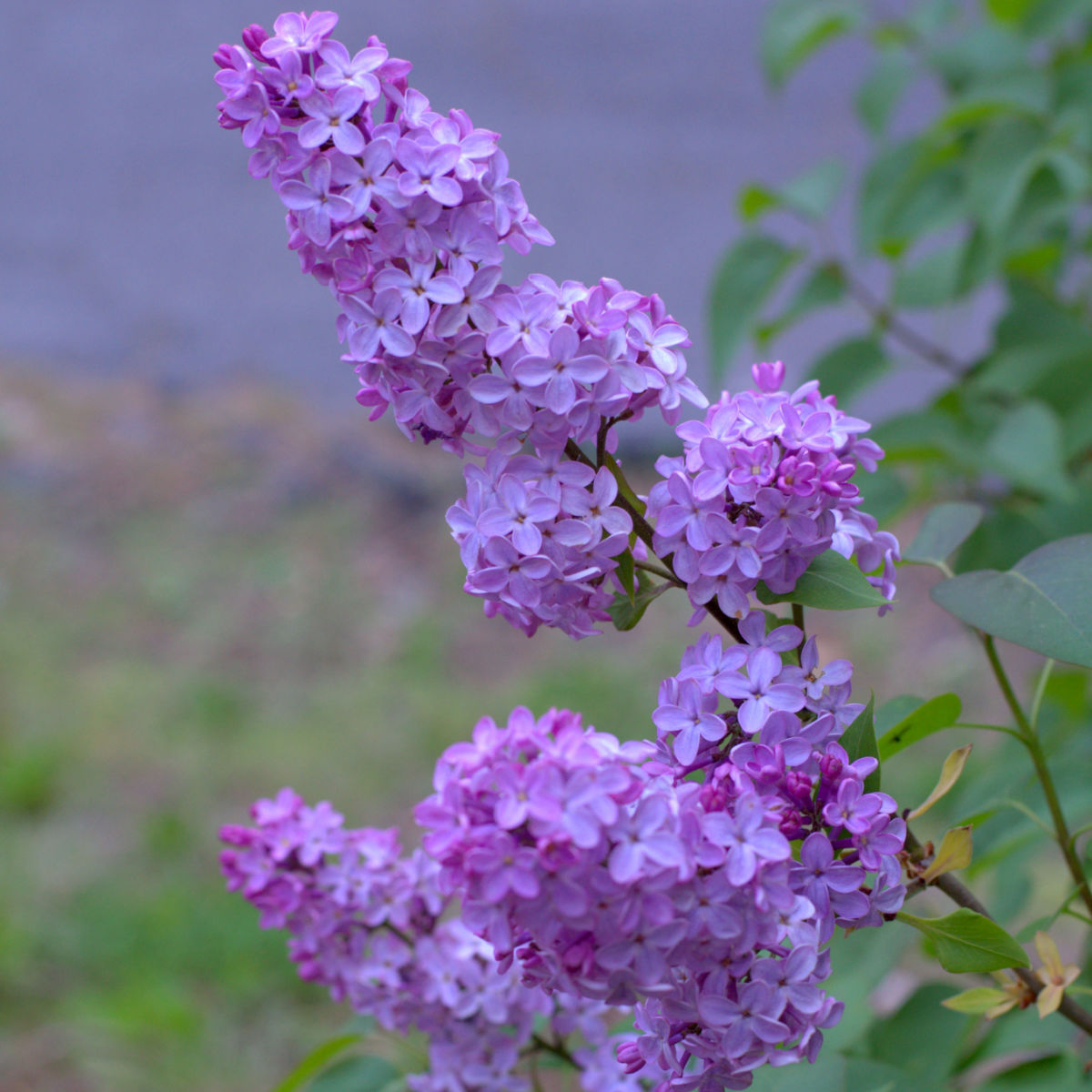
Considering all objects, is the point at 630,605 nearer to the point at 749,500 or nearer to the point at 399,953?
the point at 749,500

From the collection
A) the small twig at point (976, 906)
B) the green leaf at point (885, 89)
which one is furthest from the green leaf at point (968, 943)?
the green leaf at point (885, 89)

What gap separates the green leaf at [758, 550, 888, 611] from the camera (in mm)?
480

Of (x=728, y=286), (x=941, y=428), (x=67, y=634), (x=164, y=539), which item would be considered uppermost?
(x=164, y=539)

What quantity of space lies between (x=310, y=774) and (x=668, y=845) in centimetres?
213

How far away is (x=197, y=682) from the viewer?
2830mm

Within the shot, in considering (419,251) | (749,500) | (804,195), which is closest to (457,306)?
(419,251)

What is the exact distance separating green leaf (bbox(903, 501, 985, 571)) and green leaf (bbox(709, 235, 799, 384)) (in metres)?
0.55

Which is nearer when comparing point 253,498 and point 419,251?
point 419,251

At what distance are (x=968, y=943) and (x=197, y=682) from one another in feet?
8.36

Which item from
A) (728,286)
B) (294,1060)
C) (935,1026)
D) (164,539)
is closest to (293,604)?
(164,539)

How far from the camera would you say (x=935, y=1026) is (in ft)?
2.40

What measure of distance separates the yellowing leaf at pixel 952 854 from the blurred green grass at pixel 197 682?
5.12 feet

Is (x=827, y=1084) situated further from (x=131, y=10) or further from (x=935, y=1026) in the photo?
(x=131, y=10)

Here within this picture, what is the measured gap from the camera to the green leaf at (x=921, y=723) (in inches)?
21.9
